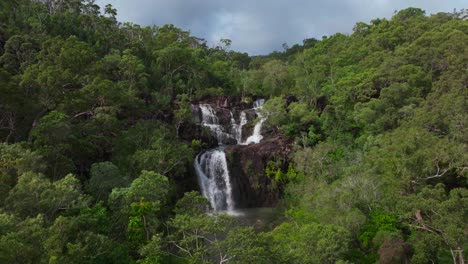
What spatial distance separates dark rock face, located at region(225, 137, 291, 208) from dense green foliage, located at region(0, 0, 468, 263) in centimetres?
103

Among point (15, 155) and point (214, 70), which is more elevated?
point (214, 70)

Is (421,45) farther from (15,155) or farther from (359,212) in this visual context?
(15,155)

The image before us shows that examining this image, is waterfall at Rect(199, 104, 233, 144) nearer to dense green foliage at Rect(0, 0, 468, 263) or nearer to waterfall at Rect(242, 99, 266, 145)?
waterfall at Rect(242, 99, 266, 145)

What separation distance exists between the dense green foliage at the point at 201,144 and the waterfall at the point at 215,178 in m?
1.62

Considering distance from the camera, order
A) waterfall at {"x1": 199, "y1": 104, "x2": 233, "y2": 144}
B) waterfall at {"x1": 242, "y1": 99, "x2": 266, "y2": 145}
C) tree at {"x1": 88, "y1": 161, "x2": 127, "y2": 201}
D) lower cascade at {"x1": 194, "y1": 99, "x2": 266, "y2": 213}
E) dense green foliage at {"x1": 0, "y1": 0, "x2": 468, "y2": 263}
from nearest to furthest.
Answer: dense green foliage at {"x1": 0, "y1": 0, "x2": 468, "y2": 263}
tree at {"x1": 88, "y1": 161, "x2": 127, "y2": 201}
lower cascade at {"x1": 194, "y1": 99, "x2": 266, "y2": 213}
waterfall at {"x1": 242, "y1": 99, "x2": 266, "y2": 145}
waterfall at {"x1": 199, "y1": 104, "x2": 233, "y2": 144}

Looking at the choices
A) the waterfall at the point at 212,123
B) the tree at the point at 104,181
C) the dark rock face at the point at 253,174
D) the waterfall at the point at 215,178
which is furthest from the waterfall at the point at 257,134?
the tree at the point at 104,181

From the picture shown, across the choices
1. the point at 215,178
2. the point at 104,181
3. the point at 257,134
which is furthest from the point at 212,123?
the point at 104,181

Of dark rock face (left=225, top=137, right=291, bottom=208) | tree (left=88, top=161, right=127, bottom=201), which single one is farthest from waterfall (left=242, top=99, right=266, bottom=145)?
tree (left=88, top=161, right=127, bottom=201)

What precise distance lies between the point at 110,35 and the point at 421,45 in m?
35.8

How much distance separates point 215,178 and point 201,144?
4084 millimetres

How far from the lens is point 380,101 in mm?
31547

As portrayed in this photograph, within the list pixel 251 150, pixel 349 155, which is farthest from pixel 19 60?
pixel 349 155

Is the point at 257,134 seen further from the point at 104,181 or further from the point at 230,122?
the point at 104,181

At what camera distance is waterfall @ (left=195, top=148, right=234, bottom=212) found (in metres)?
32.8
